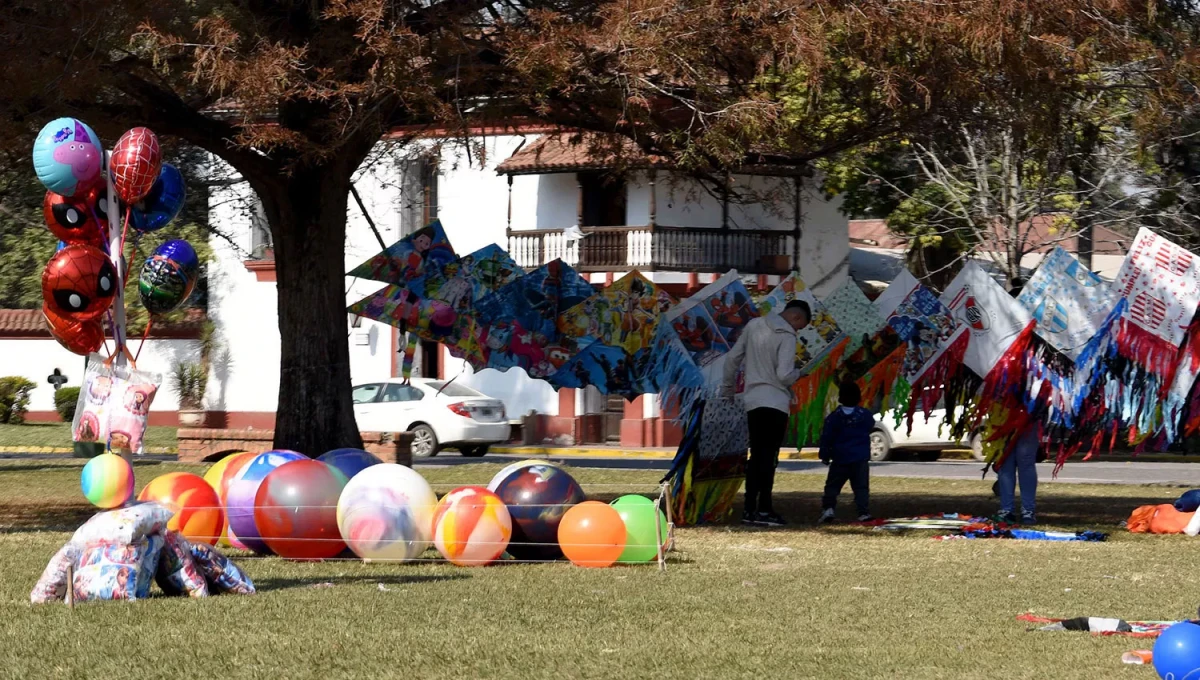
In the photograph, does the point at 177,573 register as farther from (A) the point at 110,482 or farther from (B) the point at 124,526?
(A) the point at 110,482

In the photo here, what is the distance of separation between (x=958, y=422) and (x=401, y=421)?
17517 mm

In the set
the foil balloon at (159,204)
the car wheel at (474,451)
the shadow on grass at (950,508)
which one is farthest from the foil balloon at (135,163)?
the car wheel at (474,451)

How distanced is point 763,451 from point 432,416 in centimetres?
1723

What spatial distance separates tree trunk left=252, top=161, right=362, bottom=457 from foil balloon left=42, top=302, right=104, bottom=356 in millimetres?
4146

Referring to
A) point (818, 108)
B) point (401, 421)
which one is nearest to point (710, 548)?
point (818, 108)

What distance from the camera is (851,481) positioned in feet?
43.7

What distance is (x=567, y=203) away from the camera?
35.8 m

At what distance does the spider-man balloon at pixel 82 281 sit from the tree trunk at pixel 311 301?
458 cm

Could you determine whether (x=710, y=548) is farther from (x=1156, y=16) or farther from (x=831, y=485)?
(x=1156, y=16)

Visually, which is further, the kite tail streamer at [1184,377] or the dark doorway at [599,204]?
the dark doorway at [599,204]

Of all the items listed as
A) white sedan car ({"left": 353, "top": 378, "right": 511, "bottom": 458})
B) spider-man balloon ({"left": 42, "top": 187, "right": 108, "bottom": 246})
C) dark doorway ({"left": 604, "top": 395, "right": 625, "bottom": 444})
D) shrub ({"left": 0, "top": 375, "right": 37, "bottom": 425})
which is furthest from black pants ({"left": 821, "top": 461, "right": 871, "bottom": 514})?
shrub ({"left": 0, "top": 375, "right": 37, "bottom": 425})

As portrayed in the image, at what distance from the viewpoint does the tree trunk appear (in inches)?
568

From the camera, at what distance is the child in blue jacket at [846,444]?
43.5 ft

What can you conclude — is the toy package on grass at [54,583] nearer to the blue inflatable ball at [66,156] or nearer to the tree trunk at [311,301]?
the blue inflatable ball at [66,156]
